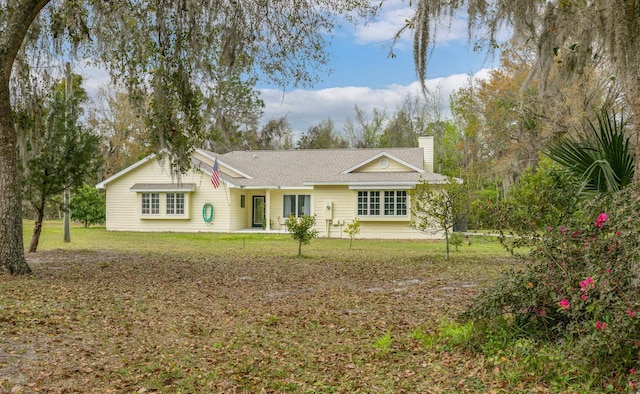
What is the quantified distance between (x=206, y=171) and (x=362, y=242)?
7.92m

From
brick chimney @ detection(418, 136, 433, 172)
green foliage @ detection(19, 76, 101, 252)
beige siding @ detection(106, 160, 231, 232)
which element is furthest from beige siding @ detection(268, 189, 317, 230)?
green foliage @ detection(19, 76, 101, 252)

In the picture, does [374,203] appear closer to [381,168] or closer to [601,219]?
[381,168]

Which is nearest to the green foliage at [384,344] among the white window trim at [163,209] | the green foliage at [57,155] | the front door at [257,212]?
the green foliage at [57,155]

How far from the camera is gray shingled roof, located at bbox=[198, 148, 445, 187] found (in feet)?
72.1

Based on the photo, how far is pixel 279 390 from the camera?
14.0 feet

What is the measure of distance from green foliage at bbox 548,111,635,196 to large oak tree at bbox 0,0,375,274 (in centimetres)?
488

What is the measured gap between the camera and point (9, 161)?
9000mm

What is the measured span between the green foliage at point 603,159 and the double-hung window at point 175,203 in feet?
67.9

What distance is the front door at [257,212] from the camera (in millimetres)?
26234

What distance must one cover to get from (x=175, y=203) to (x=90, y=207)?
7241 millimetres

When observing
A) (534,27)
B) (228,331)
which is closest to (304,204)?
(534,27)

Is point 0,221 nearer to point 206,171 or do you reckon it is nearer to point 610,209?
point 610,209

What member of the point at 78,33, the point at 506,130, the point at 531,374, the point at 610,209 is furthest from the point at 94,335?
the point at 506,130

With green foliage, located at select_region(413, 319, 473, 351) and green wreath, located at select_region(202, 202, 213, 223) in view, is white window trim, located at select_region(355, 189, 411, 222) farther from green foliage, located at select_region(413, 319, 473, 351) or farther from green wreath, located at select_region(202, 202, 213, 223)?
green foliage, located at select_region(413, 319, 473, 351)
